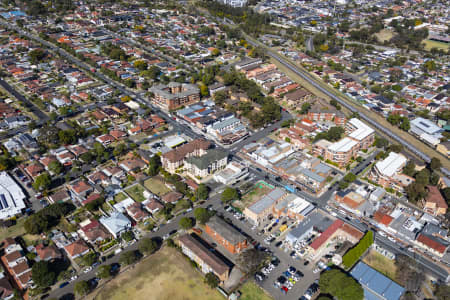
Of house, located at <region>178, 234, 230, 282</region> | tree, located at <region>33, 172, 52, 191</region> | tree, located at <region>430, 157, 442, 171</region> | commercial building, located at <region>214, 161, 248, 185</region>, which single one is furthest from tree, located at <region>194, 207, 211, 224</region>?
tree, located at <region>430, 157, 442, 171</region>

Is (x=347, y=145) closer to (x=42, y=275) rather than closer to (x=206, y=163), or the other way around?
(x=206, y=163)

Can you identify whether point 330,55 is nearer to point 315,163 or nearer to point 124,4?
point 315,163

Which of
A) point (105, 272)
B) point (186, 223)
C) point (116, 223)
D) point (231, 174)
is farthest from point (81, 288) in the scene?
point (231, 174)

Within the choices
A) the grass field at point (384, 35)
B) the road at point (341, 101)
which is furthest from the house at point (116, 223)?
the grass field at point (384, 35)

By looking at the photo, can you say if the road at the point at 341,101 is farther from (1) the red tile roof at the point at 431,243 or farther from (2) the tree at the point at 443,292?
(2) the tree at the point at 443,292

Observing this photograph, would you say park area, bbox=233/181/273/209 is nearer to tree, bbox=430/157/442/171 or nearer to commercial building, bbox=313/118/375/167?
commercial building, bbox=313/118/375/167

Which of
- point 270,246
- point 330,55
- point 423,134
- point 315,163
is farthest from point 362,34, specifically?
point 270,246
